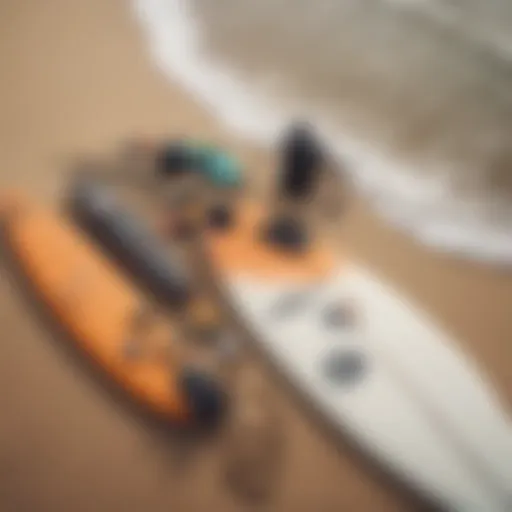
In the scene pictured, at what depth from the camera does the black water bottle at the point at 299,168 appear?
1.12m

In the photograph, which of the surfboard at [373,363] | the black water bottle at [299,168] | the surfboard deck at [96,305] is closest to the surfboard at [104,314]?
the surfboard deck at [96,305]

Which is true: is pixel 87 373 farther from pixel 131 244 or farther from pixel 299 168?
pixel 299 168

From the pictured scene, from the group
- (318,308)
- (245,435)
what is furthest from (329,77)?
(245,435)

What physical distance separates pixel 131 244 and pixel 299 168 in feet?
0.81

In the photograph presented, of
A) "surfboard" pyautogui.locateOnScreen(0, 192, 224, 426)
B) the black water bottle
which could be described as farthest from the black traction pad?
the black water bottle

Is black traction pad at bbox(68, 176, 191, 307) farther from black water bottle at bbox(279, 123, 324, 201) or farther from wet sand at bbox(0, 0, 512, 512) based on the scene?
black water bottle at bbox(279, 123, 324, 201)

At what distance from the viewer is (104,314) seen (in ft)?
3.23

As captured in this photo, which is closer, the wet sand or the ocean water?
the wet sand

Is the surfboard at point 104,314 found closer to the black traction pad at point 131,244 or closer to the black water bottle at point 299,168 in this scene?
the black traction pad at point 131,244

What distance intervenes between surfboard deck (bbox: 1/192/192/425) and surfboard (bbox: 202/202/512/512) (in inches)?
4.5

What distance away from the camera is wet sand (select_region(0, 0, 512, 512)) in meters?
0.87

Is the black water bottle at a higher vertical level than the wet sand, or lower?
higher

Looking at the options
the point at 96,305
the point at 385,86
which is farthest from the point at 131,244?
the point at 385,86

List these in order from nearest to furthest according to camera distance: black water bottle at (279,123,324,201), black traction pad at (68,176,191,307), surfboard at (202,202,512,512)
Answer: surfboard at (202,202,512,512) → black traction pad at (68,176,191,307) → black water bottle at (279,123,324,201)
